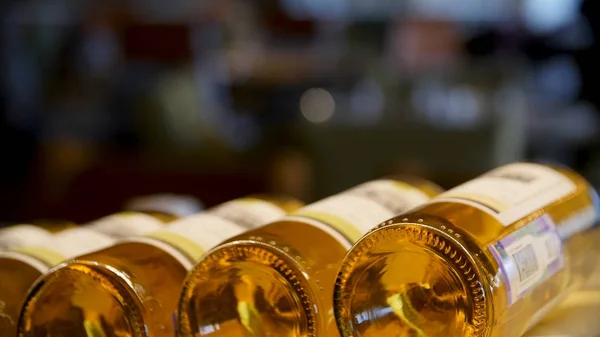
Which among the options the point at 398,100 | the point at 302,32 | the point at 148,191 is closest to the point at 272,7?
the point at 302,32

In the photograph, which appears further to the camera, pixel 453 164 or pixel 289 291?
pixel 453 164

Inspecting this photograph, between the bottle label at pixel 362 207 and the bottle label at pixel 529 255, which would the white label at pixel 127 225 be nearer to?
the bottle label at pixel 362 207

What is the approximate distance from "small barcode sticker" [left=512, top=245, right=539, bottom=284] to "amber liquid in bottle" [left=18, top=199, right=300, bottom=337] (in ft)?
0.72

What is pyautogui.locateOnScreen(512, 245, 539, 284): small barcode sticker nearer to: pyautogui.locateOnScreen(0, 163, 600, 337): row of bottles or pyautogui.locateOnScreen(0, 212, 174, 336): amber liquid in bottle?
pyautogui.locateOnScreen(0, 163, 600, 337): row of bottles

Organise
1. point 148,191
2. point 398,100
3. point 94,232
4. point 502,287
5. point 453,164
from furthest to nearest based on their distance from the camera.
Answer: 1. point 398,100
2. point 453,164
3. point 148,191
4. point 94,232
5. point 502,287

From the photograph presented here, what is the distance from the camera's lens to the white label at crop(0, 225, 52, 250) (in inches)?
28.6

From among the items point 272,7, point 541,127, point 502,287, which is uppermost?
point 272,7

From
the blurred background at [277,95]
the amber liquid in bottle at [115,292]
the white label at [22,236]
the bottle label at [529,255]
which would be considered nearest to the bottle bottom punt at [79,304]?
the amber liquid in bottle at [115,292]

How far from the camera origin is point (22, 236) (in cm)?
74

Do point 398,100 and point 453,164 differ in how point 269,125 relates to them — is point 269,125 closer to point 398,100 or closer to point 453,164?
point 398,100

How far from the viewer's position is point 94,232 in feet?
2.41

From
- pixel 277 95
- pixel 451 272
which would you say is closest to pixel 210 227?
pixel 451 272

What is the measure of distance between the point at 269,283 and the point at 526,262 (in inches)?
6.4

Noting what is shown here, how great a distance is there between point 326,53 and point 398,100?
5.69 feet
